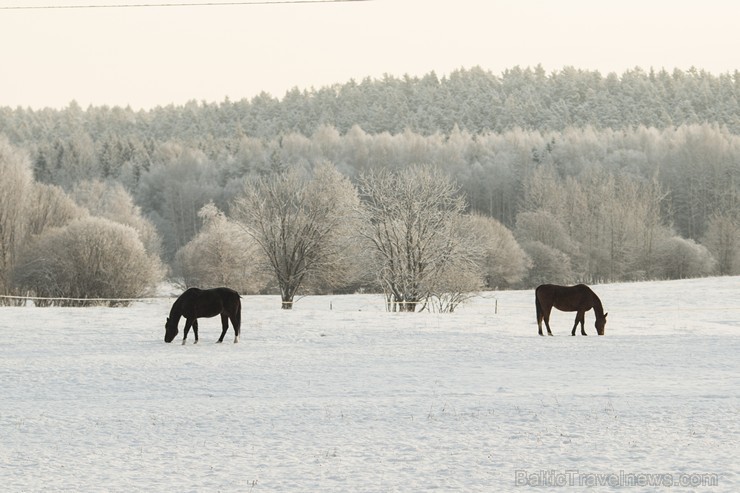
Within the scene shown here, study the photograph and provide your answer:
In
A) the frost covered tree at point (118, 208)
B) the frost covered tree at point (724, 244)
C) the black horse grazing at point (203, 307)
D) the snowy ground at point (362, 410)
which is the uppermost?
the frost covered tree at point (118, 208)

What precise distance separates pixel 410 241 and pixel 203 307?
78.0ft

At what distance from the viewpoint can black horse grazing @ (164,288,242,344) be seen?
24500mm

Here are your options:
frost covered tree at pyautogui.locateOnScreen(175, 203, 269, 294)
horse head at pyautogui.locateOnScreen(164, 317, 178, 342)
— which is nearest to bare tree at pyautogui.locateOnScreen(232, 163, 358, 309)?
frost covered tree at pyautogui.locateOnScreen(175, 203, 269, 294)

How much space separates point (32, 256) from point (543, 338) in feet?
129

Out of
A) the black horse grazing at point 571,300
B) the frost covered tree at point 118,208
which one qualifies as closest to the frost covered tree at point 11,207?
the frost covered tree at point 118,208

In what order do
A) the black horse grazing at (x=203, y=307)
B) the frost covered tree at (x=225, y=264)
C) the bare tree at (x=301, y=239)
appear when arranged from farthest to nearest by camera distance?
1. the frost covered tree at (x=225, y=264)
2. the bare tree at (x=301, y=239)
3. the black horse grazing at (x=203, y=307)

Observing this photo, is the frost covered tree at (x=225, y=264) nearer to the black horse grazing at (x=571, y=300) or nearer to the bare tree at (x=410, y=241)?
the bare tree at (x=410, y=241)

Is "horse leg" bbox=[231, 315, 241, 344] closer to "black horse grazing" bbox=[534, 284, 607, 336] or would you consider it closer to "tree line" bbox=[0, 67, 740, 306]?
"black horse grazing" bbox=[534, 284, 607, 336]

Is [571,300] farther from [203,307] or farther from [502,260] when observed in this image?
[502,260]

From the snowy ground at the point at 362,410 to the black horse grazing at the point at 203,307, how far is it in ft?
1.98

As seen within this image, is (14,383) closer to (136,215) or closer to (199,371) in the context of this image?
(199,371)

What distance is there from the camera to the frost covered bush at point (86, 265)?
52.9 meters

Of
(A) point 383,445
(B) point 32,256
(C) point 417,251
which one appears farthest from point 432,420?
(B) point 32,256

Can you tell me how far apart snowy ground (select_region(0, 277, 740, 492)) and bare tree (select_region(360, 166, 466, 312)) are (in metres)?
17.5
